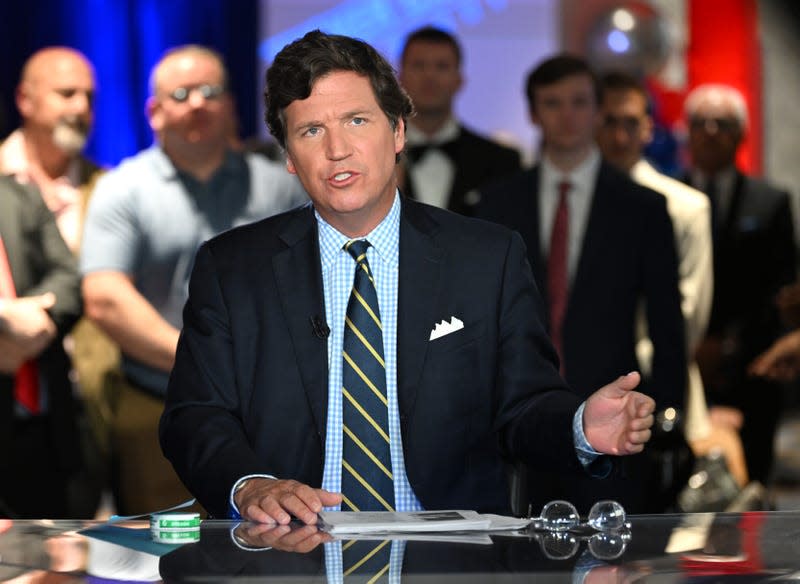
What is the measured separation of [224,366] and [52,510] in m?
2.37

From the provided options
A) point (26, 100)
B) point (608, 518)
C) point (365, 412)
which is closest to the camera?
point (608, 518)

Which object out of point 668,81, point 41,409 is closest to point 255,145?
point 41,409

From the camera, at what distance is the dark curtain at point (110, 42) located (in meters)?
7.00

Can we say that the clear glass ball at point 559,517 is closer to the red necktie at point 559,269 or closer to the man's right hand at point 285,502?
the man's right hand at point 285,502

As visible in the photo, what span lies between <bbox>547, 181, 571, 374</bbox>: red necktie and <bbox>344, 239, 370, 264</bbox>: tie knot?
6.96ft

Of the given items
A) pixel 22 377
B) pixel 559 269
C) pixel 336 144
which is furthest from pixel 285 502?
pixel 559 269

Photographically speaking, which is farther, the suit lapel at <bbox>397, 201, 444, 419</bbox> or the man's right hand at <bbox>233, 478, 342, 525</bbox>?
the suit lapel at <bbox>397, 201, 444, 419</bbox>

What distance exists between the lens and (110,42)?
715 cm

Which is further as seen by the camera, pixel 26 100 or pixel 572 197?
pixel 26 100

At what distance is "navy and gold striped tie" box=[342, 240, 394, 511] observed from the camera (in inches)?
Result: 110

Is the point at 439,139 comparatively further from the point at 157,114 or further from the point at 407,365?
the point at 407,365

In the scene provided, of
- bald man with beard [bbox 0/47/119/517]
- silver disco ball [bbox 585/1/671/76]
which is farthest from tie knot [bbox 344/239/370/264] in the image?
silver disco ball [bbox 585/1/671/76]

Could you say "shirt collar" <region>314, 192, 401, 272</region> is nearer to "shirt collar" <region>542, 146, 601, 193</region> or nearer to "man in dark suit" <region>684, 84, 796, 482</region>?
"shirt collar" <region>542, 146, 601, 193</region>

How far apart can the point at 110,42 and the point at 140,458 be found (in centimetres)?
262
